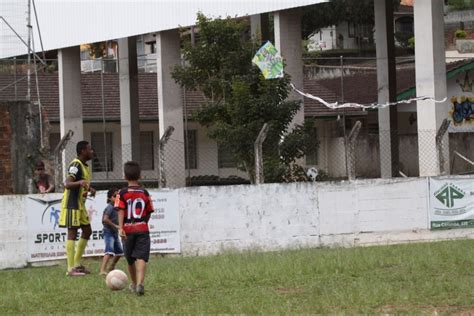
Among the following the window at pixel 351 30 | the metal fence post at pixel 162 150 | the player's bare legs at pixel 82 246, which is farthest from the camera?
the window at pixel 351 30

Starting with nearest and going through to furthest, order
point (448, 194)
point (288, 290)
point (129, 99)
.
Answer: point (288, 290) < point (448, 194) < point (129, 99)

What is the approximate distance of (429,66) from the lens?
26.9 metres

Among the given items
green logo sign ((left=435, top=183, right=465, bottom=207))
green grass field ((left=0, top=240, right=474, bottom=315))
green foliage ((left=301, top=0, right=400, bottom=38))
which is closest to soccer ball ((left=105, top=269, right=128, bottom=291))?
green grass field ((left=0, top=240, right=474, bottom=315))

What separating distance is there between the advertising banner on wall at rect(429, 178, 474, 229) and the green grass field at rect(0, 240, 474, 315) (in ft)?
13.0

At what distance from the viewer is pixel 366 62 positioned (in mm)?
59062

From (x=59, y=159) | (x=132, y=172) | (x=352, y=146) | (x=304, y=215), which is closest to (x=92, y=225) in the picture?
(x=59, y=159)

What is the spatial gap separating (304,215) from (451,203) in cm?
311

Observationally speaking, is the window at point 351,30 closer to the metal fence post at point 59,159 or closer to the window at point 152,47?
the window at point 152,47

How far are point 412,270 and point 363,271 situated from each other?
25.8 inches

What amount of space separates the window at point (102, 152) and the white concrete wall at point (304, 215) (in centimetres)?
1982

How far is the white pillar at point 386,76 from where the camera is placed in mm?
33688

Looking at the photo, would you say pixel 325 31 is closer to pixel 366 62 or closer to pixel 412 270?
pixel 366 62

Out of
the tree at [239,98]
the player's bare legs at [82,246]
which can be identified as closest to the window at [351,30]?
the tree at [239,98]

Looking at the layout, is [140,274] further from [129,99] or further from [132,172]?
[129,99]
